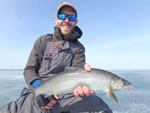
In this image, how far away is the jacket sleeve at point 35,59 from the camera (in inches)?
140

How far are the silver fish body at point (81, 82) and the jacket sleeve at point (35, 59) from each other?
85 centimetres

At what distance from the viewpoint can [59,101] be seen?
3.41 metres

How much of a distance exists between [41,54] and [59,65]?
1.99 ft

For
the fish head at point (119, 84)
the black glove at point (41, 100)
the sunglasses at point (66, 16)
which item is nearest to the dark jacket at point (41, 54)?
the sunglasses at point (66, 16)

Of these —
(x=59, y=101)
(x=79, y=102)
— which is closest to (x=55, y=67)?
(x=59, y=101)

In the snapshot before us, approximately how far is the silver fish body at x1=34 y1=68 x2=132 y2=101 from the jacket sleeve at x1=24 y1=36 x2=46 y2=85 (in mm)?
848

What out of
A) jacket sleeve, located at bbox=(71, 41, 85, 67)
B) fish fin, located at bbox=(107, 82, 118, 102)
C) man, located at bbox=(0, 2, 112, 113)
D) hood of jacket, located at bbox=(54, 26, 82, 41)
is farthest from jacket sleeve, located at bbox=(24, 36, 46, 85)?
fish fin, located at bbox=(107, 82, 118, 102)

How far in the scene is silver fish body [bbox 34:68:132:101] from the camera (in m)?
2.77

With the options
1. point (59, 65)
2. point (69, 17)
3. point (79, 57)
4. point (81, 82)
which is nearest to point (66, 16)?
point (69, 17)

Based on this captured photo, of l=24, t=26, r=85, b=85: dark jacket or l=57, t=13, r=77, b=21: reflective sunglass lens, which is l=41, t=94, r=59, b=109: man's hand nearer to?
l=24, t=26, r=85, b=85: dark jacket

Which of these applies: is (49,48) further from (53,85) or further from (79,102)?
(79,102)

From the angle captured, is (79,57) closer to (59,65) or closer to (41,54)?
(59,65)

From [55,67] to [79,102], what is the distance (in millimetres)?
1116

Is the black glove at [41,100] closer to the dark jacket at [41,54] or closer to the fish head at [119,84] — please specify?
the dark jacket at [41,54]
